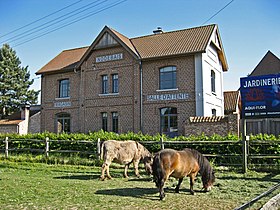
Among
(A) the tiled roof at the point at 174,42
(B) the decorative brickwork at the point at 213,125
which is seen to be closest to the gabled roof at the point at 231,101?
(A) the tiled roof at the point at 174,42

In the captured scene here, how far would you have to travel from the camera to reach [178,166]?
26.6ft

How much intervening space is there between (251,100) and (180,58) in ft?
35.3

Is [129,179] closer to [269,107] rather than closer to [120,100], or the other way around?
[269,107]

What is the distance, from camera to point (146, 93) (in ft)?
75.7

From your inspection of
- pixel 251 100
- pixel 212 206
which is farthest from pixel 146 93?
pixel 212 206

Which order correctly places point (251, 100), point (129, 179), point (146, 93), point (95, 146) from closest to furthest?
point (129, 179), point (251, 100), point (95, 146), point (146, 93)

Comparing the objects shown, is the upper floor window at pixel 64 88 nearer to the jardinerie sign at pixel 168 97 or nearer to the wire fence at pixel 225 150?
the jardinerie sign at pixel 168 97

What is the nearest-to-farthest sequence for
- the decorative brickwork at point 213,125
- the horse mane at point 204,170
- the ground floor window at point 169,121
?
1. the horse mane at point 204,170
2. the decorative brickwork at point 213,125
3. the ground floor window at point 169,121

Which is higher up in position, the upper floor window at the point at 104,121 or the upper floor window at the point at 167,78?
the upper floor window at the point at 167,78

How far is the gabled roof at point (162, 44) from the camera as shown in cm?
2233

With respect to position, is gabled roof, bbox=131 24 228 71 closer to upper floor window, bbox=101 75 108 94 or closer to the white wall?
the white wall

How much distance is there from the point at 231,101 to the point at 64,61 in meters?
16.1

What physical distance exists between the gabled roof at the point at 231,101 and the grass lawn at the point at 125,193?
17.0 m

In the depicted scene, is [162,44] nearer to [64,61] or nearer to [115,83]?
[115,83]
